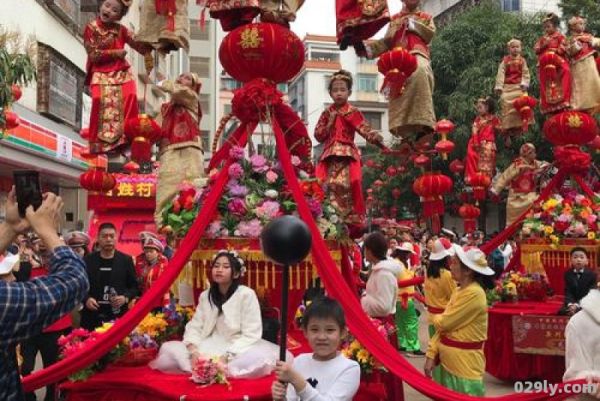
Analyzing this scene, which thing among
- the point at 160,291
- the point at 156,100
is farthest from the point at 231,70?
the point at 156,100

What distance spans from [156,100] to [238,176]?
21095 millimetres

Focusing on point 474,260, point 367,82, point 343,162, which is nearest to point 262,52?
point 343,162

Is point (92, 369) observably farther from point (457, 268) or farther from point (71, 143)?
point (71, 143)

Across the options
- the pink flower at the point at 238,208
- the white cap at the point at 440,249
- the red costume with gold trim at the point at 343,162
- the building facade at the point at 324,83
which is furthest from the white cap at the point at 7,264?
the building facade at the point at 324,83

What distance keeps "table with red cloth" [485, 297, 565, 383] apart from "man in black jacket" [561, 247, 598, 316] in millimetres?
214

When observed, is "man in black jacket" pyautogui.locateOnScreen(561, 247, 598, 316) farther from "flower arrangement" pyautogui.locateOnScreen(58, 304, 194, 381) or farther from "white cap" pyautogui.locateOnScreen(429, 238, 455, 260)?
"flower arrangement" pyautogui.locateOnScreen(58, 304, 194, 381)

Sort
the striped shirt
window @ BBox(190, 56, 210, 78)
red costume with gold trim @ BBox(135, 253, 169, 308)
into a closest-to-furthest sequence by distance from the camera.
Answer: the striped shirt, red costume with gold trim @ BBox(135, 253, 169, 308), window @ BBox(190, 56, 210, 78)

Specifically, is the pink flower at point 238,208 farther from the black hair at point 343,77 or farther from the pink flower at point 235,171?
the black hair at point 343,77

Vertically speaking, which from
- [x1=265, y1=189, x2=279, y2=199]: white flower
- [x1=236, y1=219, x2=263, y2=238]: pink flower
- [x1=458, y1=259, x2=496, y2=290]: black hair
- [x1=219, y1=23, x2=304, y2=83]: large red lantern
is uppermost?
[x1=219, y1=23, x2=304, y2=83]: large red lantern

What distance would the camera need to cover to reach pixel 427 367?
201 inches

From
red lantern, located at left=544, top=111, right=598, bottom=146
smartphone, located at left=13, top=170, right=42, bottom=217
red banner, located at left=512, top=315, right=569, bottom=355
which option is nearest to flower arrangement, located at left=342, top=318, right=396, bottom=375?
smartphone, located at left=13, top=170, right=42, bottom=217

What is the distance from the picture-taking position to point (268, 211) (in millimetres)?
5004

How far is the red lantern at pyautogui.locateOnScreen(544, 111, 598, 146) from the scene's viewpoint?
8.33m

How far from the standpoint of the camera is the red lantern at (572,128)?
833 centimetres
